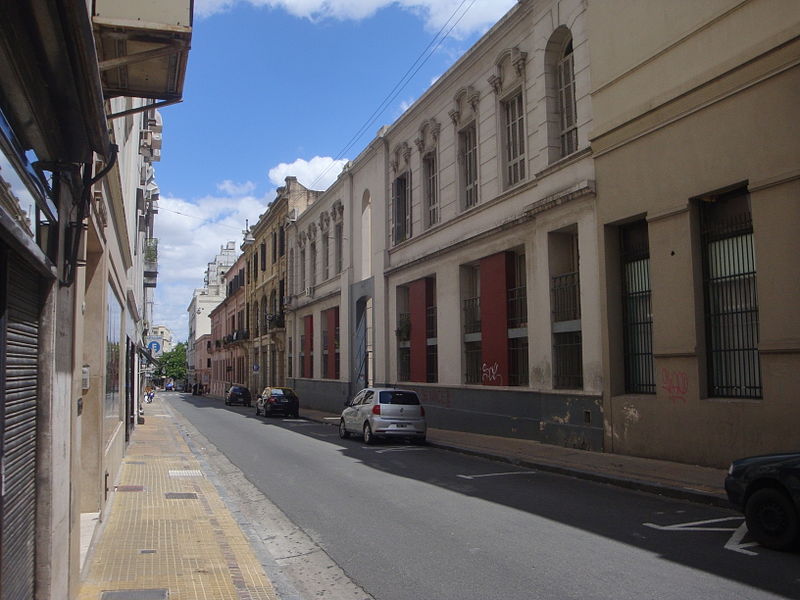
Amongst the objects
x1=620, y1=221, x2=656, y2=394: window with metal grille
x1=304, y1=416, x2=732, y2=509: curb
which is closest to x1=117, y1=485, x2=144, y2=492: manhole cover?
x1=304, y1=416, x2=732, y2=509: curb

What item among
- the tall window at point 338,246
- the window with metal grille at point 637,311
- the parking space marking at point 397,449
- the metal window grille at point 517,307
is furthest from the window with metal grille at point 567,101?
the tall window at point 338,246

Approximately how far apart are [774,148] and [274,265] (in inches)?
1725

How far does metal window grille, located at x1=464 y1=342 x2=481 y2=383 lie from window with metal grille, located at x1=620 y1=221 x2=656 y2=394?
724 cm

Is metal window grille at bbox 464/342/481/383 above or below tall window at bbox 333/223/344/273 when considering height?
below

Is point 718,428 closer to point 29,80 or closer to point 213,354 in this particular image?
point 29,80

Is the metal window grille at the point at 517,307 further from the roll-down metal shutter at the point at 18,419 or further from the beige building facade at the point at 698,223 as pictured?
the roll-down metal shutter at the point at 18,419

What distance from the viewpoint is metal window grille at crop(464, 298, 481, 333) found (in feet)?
73.4

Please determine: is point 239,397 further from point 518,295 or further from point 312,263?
point 518,295

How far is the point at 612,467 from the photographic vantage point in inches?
→ 519

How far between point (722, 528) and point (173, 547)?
6457mm

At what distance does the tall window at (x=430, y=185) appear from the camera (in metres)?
25.8

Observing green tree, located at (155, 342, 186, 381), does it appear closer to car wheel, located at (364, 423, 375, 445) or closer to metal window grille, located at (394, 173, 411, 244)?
metal window grille, located at (394, 173, 411, 244)

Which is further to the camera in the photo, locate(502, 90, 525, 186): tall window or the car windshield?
locate(502, 90, 525, 186): tall window

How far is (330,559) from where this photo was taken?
7.59 metres
